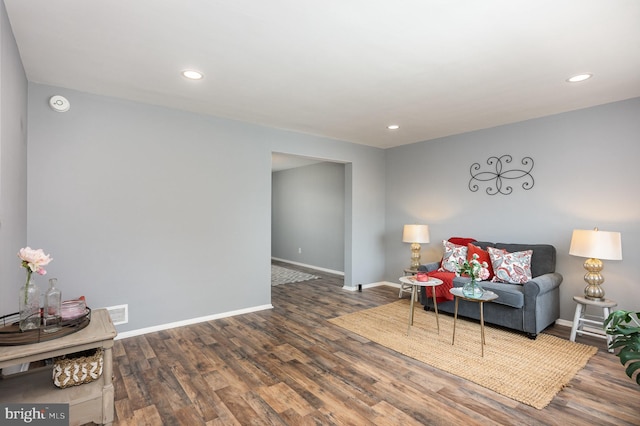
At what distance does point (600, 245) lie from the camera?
3.17m

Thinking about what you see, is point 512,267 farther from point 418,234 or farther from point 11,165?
point 11,165

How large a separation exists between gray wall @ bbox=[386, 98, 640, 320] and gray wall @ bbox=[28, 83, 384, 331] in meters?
2.30

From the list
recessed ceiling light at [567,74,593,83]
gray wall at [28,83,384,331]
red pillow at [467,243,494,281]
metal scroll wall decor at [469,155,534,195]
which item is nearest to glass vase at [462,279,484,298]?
red pillow at [467,243,494,281]

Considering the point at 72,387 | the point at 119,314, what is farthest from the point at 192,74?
the point at 119,314

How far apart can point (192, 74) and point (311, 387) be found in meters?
2.68

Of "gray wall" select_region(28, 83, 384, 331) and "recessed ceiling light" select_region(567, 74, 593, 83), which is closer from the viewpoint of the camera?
"recessed ceiling light" select_region(567, 74, 593, 83)

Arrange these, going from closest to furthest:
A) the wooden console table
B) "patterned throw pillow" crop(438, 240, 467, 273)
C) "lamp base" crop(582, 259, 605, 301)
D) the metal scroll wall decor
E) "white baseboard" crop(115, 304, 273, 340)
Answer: the wooden console table < "lamp base" crop(582, 259, 605, 301) < "white baseboard" crop(115, 304, 273, 340) < the metal scroll wall decor < "patterned throw pillow" crop(438, 240, 467, 273)

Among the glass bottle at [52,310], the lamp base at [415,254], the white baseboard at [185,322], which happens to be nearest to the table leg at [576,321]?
the lamp base at [415,254]

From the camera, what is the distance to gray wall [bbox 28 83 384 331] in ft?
10.1

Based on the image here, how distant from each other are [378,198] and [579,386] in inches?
152

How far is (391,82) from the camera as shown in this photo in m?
2.96

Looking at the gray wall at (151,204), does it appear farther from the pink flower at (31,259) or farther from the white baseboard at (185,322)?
the pink flower at (31,259)

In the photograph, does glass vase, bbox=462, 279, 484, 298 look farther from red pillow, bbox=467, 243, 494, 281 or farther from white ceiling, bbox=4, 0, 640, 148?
white ceiling, bbox=4, 0, 640, 148

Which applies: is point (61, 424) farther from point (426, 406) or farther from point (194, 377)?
point (426, 406)
